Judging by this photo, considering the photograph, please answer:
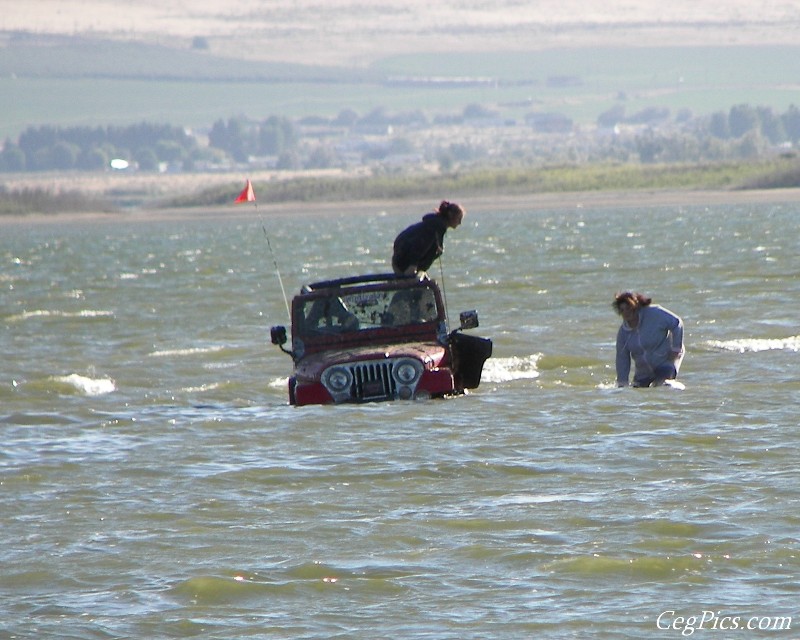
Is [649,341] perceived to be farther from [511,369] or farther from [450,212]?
[511,369]

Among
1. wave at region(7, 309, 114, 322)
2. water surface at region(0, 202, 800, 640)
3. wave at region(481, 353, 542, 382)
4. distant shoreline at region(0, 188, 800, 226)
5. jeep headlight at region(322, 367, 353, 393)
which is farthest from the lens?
distant shoreline at region(0, 188, 800, 226)

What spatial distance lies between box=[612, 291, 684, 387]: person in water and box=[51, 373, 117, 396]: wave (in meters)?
5.93

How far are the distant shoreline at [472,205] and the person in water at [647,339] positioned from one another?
232ft

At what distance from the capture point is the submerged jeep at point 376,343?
14727 mm

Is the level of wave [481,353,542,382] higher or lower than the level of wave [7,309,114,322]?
lower

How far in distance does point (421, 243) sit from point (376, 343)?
1032 millimetres

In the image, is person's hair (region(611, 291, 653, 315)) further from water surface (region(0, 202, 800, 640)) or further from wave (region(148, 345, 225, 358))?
wave (region(148, 345, 225, 358))

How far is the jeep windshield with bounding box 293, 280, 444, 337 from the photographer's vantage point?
1546 centimetres

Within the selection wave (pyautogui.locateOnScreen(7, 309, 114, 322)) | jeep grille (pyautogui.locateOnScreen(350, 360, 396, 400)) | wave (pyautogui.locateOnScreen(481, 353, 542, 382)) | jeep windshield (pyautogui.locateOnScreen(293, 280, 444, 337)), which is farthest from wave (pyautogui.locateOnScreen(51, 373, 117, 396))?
wave (pyautogui.locateOnScreen(7, 309, 114, 322))

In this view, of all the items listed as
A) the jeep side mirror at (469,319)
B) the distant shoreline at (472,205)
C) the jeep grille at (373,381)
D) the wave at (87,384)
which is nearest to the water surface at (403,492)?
the wave at (87,384)

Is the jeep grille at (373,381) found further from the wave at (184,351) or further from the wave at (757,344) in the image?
the wave at (184,351)

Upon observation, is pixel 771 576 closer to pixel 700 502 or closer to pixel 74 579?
pixel 700 502

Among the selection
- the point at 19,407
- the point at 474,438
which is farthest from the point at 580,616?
the point at 19,407

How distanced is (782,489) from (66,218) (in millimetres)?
96973
